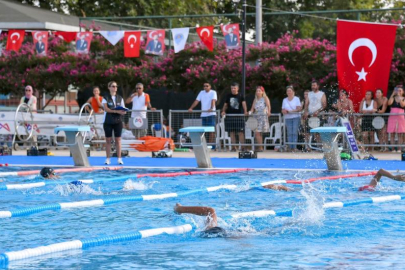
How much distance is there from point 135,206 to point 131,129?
35.2 ft

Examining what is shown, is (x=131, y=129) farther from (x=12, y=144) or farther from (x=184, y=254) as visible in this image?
(x=184, y=254)

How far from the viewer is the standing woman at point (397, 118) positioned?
63.0 feet

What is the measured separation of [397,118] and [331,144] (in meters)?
3.81

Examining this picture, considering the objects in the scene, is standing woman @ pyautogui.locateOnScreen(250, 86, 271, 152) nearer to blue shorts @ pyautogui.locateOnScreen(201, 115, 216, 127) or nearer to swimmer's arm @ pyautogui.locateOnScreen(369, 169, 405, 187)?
blue shorts @ pyautogui.locateOnScreen(201, 115, 216, 127)

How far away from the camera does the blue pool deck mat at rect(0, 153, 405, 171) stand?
56.1ft

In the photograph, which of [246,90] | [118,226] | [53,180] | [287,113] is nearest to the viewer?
[118,226]

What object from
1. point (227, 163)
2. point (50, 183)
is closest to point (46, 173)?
point (50, 183)

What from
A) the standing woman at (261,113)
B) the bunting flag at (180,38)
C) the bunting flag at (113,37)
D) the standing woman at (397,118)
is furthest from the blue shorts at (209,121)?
the standing woman at (397,118)

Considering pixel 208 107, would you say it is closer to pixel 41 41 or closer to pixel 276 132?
pixel 276 132

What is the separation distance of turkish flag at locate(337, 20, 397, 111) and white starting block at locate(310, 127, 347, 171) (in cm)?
496

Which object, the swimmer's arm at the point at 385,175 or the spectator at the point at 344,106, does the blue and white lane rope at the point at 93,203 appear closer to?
the swimmer's arm at the point at 385,175

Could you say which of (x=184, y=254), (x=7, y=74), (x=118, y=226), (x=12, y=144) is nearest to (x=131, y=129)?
(x=12, y=144)

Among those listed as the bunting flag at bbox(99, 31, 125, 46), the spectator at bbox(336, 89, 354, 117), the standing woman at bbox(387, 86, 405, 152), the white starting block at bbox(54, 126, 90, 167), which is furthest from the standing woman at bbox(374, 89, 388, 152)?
the bunting flag at bbox(99, 31, 125, 46)

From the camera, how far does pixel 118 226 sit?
920cm
